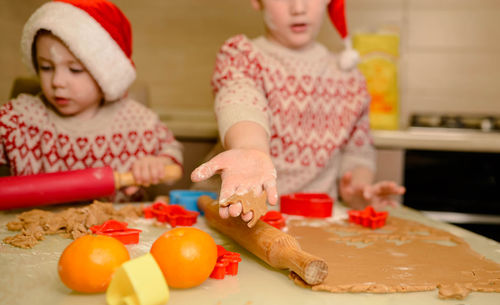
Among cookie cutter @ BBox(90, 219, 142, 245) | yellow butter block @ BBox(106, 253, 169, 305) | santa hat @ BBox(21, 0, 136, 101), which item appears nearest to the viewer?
yellow butter block @ BBox(106, 253, 169, 305)

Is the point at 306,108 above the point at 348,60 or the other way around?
the other way around

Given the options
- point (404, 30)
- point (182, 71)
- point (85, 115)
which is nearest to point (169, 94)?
point (182, 71)

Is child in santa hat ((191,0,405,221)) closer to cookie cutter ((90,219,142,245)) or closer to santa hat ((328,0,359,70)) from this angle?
santa hat ((328,0,359,70))

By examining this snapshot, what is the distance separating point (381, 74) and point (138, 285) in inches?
55.8

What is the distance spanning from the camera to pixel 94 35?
3.14 ft

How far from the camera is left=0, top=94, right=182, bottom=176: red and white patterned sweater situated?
96cm

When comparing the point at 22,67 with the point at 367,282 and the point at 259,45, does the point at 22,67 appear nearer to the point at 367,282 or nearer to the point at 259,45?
the point at 259,45

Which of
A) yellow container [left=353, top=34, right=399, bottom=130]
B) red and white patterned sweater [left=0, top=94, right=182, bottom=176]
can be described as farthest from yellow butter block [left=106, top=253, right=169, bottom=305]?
yellow container [left=353, top=34, right=399, bottom=130]

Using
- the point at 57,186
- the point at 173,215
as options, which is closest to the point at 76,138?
the point at 57,186

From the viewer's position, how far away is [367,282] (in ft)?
1.49

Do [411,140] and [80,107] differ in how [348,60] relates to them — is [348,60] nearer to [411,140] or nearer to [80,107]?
[411,140]

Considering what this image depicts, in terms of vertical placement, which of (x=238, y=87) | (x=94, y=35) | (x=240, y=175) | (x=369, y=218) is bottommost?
(x=369, y=218)

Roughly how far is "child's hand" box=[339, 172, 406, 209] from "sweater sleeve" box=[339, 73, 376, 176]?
11cm

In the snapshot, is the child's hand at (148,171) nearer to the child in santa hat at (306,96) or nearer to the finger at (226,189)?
the child in santa hat at (306,96)
